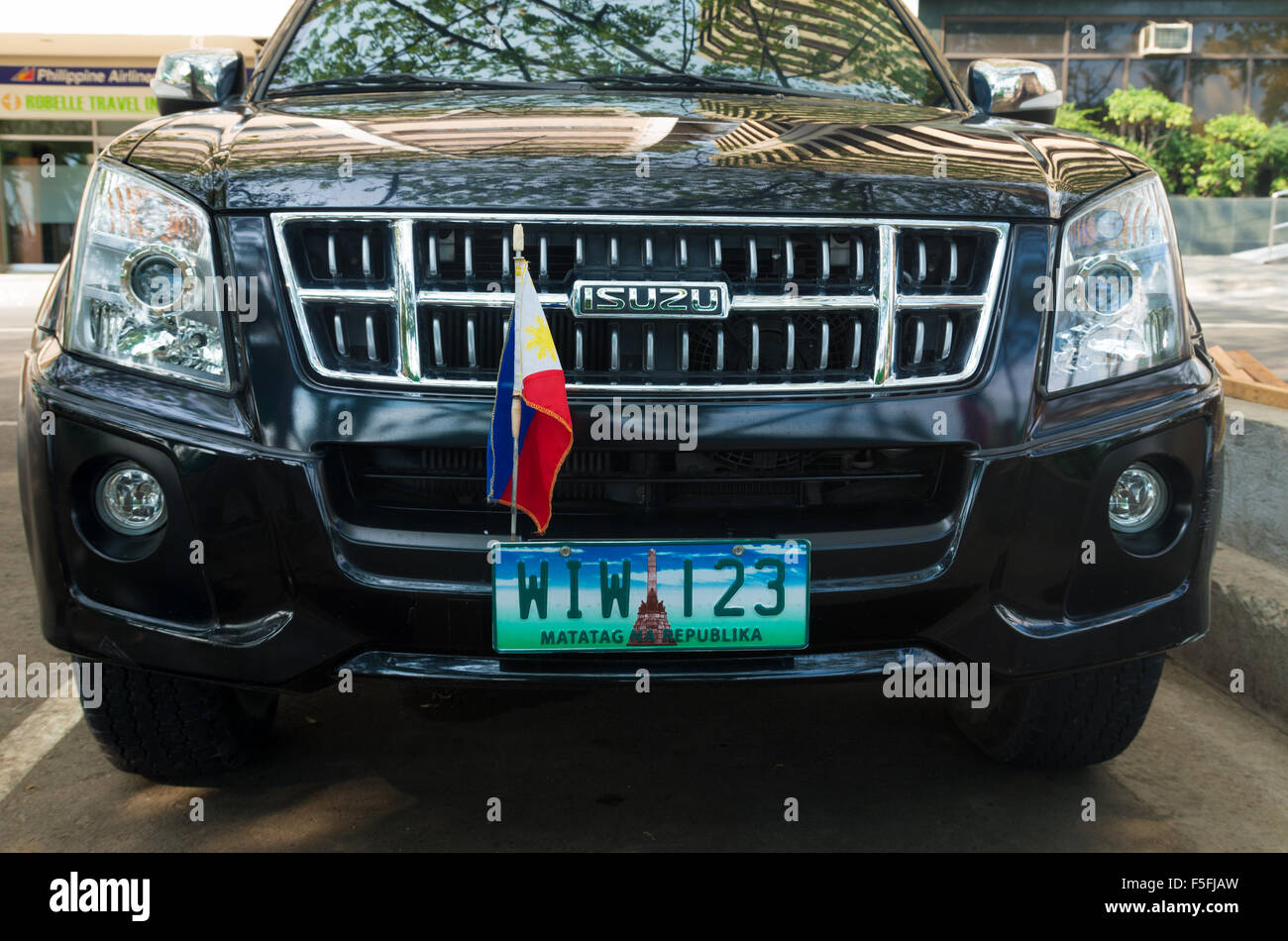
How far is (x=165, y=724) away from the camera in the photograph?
2582 mm

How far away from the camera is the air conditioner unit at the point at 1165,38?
19.8 metres

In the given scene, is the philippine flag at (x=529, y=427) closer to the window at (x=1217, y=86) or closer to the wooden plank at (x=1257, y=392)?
the wooden plank at (x=1257, y=392)

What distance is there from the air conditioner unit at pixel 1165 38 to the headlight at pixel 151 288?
66.5 feet

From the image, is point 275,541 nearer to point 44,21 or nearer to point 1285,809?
point 1285,809

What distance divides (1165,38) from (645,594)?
2037 centimetres

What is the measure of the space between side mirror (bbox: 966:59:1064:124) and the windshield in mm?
119

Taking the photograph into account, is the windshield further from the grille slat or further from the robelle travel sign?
the robelle travel sign

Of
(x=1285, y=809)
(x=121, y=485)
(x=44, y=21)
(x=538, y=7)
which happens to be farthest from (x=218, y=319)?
(x=44, y=21)

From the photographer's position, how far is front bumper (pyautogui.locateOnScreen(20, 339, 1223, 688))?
215cm

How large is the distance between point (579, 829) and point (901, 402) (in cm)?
104

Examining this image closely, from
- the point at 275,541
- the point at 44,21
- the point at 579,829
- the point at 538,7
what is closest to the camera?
the point at 275,541

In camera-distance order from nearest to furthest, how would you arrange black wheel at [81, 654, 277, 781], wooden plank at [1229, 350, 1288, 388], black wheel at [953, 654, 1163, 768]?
black wheel at [81, 654, 277, 781], black wheel at [953, 654, 1163, 768], wooden plank at [1229, 350, 1288, 388]

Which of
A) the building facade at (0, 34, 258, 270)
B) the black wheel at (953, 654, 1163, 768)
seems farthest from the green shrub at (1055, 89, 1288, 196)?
the black wheel at (953, 654, 1163, 768)

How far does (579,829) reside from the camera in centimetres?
259
